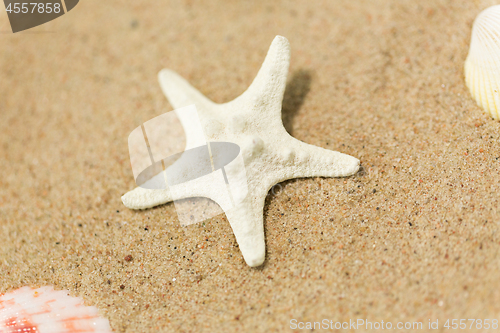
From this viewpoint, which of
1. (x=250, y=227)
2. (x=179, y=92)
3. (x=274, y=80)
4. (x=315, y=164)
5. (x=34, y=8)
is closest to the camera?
(x=250, y=227)

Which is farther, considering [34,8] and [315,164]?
[34,8]

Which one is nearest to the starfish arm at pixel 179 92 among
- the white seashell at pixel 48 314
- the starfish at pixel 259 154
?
the starfish at pixel 259 154

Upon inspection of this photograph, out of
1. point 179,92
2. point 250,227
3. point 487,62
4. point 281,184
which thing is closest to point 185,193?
point 250,227

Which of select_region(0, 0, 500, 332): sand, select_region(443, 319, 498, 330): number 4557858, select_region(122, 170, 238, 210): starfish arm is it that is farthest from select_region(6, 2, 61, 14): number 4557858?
select_region(443, 319, 498, 330): number 4557858

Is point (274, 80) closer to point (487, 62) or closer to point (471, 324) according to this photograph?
point (487, 62)

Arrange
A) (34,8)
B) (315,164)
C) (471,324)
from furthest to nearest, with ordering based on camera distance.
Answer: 1. (34,8)
2. (315,164)
3. (471,324)

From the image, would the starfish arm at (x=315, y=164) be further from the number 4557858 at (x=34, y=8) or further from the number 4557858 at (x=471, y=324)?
the number 4557858 at (x=34, y=8)
